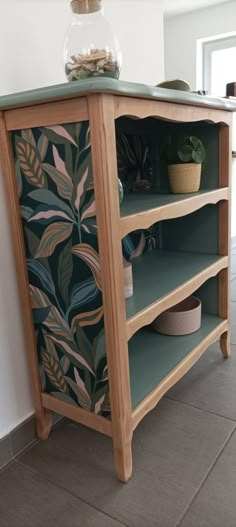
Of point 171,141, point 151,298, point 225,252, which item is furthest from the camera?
point 225,252

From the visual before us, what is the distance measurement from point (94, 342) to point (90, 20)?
80cm

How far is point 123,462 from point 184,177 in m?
0.86

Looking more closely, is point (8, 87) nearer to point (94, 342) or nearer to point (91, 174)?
point (91, 174)

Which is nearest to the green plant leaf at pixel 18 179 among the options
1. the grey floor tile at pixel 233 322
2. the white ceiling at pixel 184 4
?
Answer: the grey floor tile at pixel 233 322

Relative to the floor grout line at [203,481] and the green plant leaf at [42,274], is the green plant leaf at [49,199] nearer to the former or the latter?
the green plant leaf at [42,274]

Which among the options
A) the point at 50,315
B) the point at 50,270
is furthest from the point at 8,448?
the point at 50,270

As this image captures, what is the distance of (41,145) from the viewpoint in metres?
0.91

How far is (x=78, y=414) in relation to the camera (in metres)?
1.08

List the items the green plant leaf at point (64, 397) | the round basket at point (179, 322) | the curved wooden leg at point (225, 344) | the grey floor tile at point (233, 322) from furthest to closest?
the grey floor tile at point (233, 322), the curved wooden leg at point (225, 344), the round basket at point (179, 322), the green plant leaf at point (64, 397)

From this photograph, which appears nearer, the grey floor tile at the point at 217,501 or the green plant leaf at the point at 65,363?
the grey floor tile at the point at 217,501

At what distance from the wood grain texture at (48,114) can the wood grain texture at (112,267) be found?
0.11ft

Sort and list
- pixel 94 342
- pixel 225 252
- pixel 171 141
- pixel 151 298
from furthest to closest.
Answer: pixel 225 252 < pixel 171 141 < pixel 151 298 < pixel 94 342

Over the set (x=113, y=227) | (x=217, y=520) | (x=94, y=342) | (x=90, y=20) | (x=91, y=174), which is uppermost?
(x=90, y=20)

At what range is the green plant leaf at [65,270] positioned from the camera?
3.11 feet
